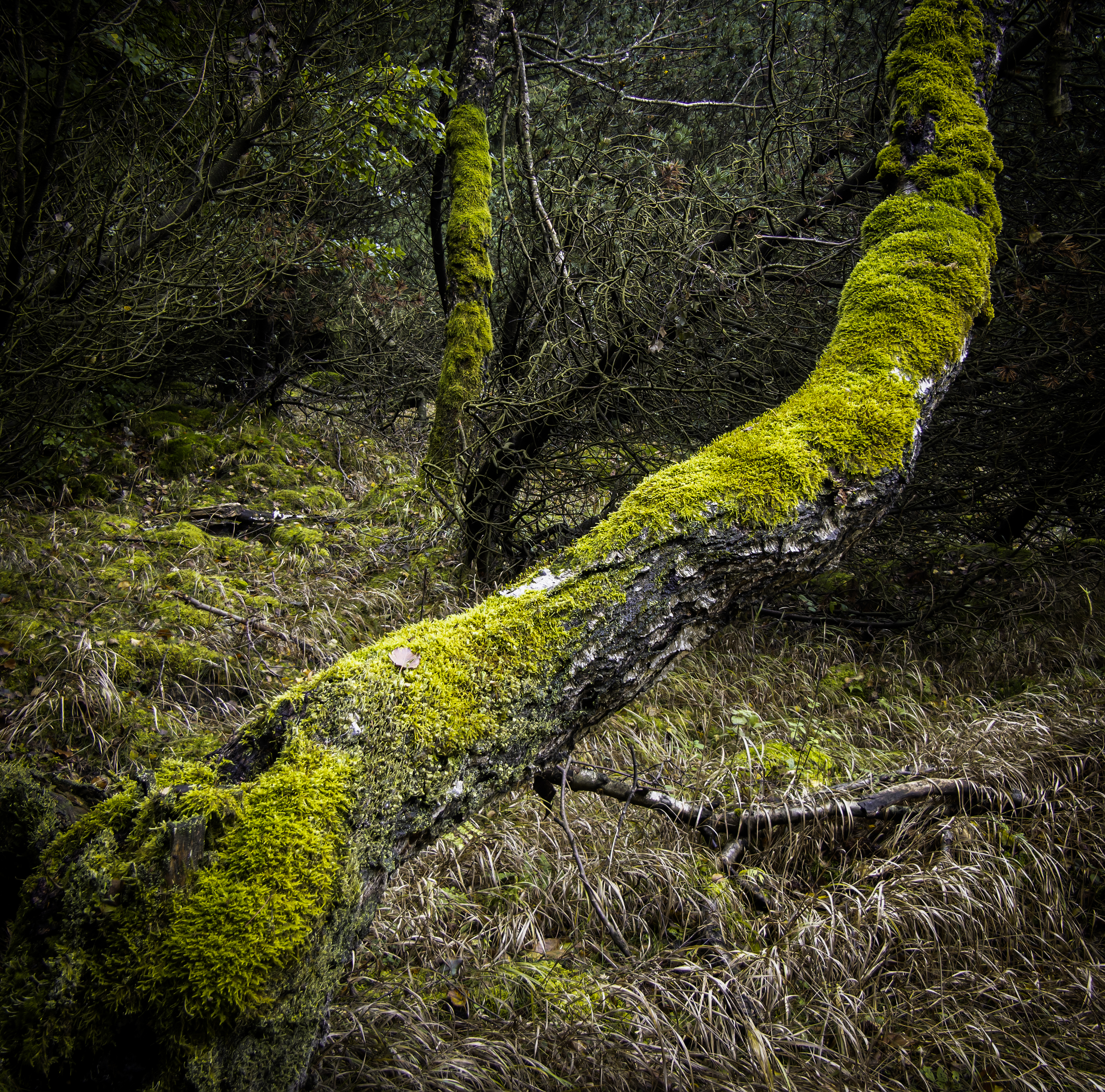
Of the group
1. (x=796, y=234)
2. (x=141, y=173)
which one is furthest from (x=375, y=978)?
(x=141, y=173)

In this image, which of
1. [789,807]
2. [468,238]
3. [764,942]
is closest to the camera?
[764,942]

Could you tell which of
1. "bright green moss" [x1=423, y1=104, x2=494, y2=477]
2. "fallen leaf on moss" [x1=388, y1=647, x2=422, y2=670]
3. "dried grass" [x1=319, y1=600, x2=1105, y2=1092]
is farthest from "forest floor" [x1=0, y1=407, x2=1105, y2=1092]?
"bright green moss" [x1=423, y1=104, x2=494, y2=477]

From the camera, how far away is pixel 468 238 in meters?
4.93

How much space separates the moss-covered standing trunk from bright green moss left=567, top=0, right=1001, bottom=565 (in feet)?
10.6

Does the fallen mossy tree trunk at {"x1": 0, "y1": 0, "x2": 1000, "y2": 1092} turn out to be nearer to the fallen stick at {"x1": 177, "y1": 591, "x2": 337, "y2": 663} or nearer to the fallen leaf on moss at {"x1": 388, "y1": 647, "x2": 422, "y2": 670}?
the fallen leaf on moss at {"x1": 388, "y1": 647, "x2": 422, "y2": 670}

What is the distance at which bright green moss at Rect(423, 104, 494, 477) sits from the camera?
4.84 metres

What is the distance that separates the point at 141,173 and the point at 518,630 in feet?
14.0

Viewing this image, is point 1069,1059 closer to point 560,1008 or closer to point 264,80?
point 560,1008

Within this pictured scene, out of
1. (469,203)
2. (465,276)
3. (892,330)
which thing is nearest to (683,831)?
(892,330)

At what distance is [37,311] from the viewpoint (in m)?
3.09

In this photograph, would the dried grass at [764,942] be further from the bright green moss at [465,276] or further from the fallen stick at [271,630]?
the bright green moss at [465,276]

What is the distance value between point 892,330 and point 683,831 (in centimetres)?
215

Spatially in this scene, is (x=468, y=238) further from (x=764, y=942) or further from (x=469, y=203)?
(x=764, y=942)

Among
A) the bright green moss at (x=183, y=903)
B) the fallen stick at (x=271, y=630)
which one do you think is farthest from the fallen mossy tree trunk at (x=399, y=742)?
the fallen stick at (x=271, y=630)
